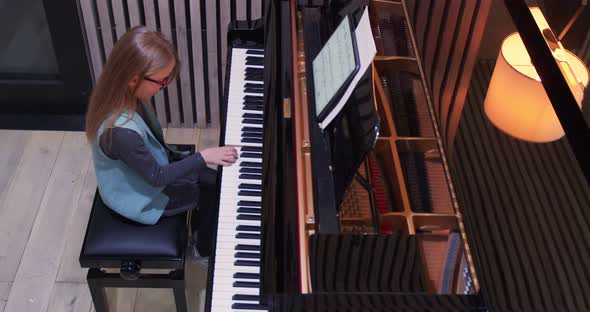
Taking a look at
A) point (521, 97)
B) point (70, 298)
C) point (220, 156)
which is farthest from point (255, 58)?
point (70, 298)

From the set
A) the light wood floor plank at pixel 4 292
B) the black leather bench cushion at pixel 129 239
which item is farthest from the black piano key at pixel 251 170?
the light wood floor plank at pixel 4 292

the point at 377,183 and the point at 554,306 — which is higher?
the point at 377,183

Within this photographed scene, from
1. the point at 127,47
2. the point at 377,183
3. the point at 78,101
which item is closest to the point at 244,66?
the point at 127,47

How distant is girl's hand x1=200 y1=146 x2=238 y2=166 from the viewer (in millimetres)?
2324

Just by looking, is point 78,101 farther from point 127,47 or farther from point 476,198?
point 476,198

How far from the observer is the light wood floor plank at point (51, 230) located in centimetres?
301

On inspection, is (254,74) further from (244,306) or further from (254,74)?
(244,306)

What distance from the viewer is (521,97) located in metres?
1.93

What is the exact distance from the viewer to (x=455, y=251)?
73.6 inches

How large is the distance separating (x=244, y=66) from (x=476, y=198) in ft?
3.81

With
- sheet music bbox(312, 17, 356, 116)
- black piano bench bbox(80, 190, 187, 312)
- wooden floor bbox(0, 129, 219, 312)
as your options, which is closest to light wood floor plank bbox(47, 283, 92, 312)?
wooden floor bbox(0, 129, 219, 312)

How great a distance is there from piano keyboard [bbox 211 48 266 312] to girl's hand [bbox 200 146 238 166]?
70 mm

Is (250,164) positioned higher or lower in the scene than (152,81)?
lower

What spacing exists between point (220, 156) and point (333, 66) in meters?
0.52
